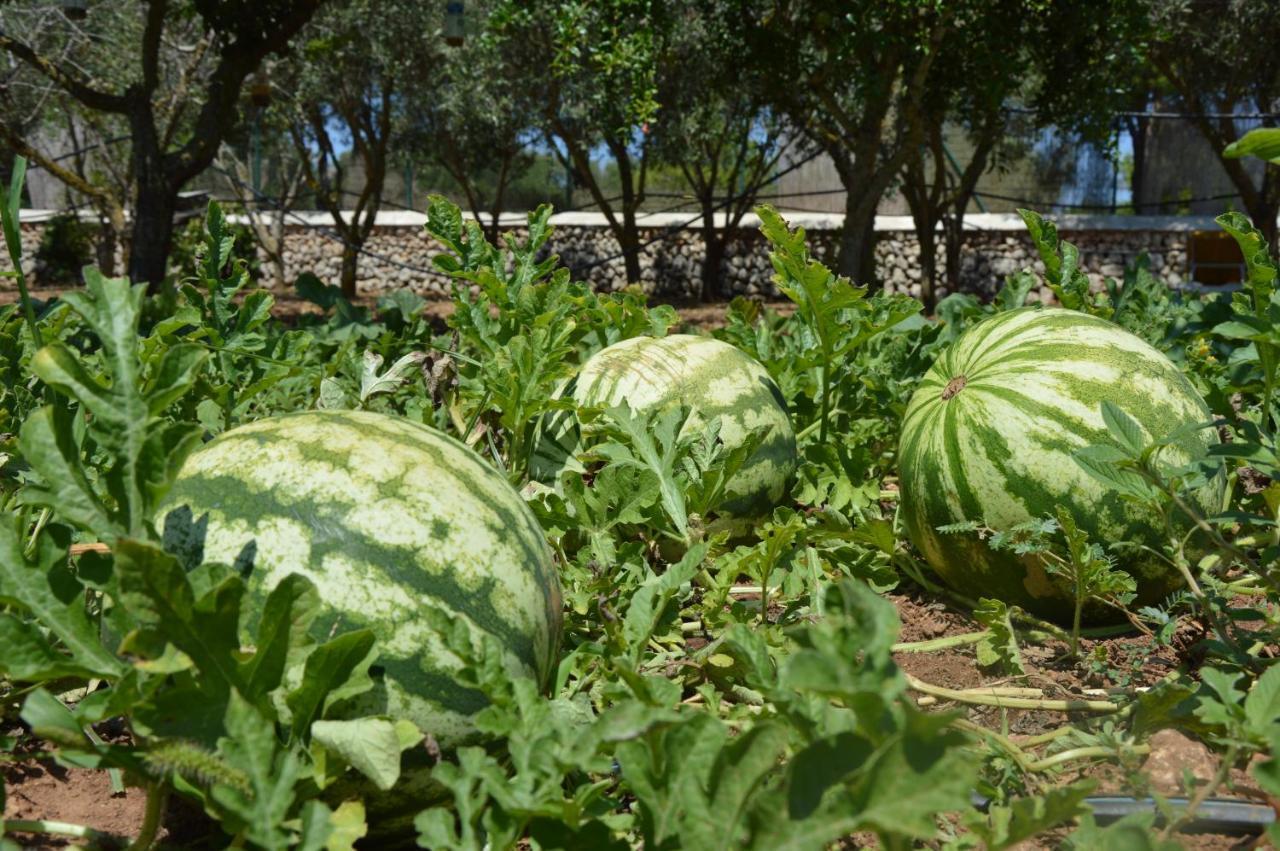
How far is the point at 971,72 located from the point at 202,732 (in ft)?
33.5

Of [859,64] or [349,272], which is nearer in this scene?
[859,64]

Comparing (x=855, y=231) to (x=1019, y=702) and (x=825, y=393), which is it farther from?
(x=1019, y=702)

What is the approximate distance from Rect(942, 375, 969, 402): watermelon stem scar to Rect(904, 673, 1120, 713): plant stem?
77 cm

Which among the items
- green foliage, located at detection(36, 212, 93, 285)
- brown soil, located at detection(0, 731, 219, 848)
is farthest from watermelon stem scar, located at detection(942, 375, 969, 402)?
green foliage, located at detection(36, 212, 93, 285)

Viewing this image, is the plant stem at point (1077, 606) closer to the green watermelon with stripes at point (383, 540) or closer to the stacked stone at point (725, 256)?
the green watermelon with stripes at point (383, 540)

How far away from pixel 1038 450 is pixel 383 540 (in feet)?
4.55

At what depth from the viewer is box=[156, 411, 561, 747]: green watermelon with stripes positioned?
5.12 feet

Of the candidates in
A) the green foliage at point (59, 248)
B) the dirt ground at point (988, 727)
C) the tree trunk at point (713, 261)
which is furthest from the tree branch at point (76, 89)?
the green foliage at point (59, 248)

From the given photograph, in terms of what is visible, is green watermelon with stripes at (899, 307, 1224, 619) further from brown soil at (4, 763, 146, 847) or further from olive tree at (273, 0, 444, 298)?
olive tree at (273, 0, 444, 298)

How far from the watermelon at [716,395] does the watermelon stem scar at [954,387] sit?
1.40 ft

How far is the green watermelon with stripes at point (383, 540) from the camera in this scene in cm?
156

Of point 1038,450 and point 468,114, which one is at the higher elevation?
point 468,114

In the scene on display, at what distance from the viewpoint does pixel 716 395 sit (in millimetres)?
2854

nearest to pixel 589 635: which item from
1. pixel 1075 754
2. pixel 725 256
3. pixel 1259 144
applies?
pixel 1075 754
